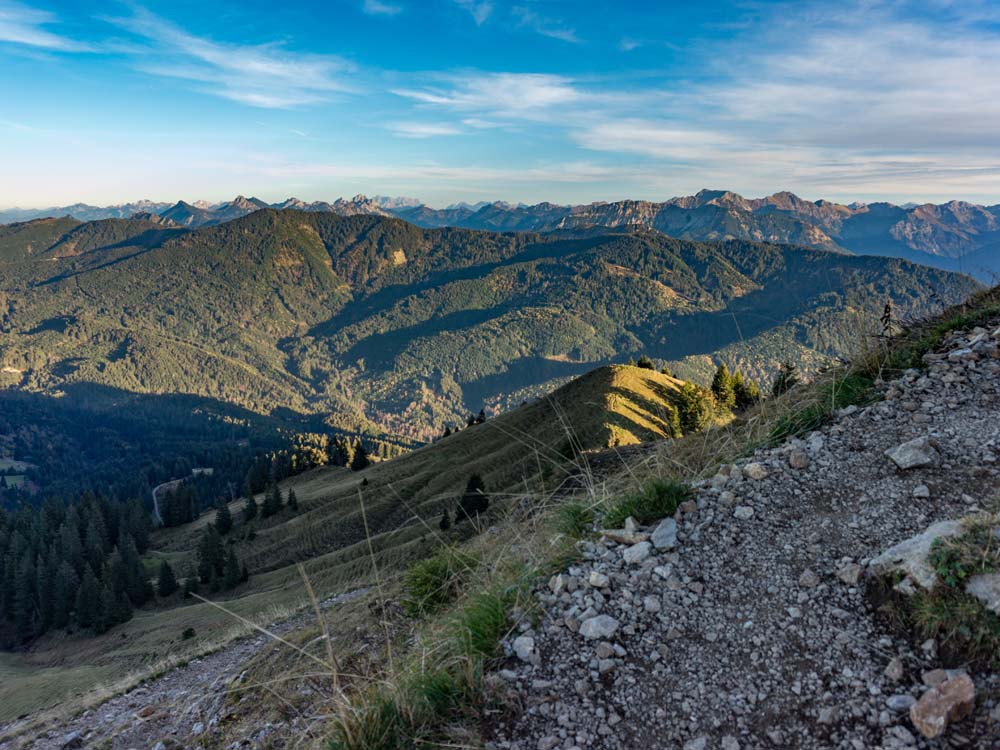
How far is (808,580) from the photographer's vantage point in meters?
4.52

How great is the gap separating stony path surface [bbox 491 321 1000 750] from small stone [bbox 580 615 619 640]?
0.04ft

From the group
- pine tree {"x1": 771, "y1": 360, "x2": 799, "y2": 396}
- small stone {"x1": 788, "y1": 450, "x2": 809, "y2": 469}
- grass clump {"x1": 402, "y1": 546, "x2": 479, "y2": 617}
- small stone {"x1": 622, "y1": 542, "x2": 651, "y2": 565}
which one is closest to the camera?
small stone {"x1": 622, "y1": 542, "x2": 651, "y2": 565}

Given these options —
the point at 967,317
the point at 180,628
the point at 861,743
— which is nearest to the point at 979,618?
the point at 861,743

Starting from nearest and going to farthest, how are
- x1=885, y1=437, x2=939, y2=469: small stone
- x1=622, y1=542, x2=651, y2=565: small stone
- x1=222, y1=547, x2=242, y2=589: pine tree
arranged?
x1=622, y1=542, x2=651, y2=565: small stone
x1=885, y1=437, x2=939, y2=469: small stone
x1=222, y1=547, x2=242, y2=589: pine tree

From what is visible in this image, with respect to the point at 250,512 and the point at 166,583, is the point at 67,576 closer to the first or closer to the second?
the point at 166,583

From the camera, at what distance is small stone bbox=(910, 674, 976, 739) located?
10.3 ft

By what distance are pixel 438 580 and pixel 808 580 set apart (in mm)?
4931

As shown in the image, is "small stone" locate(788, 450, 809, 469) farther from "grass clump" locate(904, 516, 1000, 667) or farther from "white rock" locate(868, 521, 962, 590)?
"grass clump" locate(904, 516, 1000, 667)

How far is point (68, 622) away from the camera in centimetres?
7106

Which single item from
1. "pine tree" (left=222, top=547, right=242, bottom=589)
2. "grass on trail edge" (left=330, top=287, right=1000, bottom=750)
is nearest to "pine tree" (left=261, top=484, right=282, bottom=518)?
"pine tree" (left=222, top=547, right=242, bottom=589)

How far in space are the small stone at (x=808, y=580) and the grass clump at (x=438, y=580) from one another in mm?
4000

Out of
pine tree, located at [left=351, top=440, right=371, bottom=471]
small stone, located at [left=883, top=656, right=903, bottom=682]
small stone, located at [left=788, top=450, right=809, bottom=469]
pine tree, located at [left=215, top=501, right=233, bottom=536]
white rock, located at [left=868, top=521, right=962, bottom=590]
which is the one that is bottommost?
pine tree, located at [left=215, top=501, right=233, bottom=536]

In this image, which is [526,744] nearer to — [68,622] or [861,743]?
[861,743]

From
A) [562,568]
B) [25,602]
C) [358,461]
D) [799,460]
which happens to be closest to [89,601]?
[25,602]
